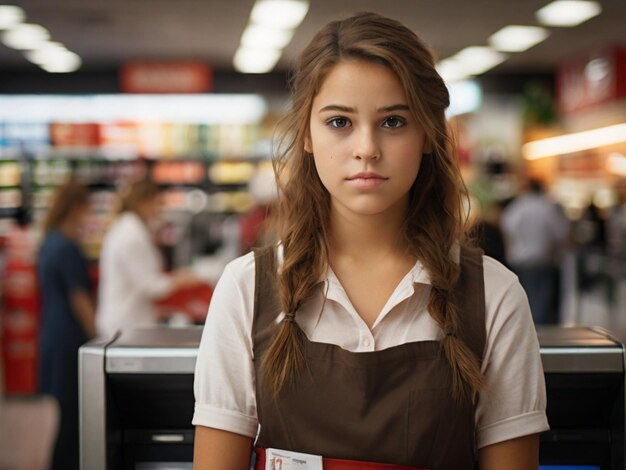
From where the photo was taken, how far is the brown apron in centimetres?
127

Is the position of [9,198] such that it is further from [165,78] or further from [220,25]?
[220,25]

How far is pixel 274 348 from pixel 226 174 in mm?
8280

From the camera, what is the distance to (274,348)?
1.29 meters

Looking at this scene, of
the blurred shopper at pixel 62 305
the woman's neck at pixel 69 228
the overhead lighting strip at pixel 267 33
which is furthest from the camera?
the overhead lighting strip at pixel 267 33

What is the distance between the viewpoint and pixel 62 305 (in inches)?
165

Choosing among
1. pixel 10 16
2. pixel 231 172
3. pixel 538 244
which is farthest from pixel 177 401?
pixel 231 172

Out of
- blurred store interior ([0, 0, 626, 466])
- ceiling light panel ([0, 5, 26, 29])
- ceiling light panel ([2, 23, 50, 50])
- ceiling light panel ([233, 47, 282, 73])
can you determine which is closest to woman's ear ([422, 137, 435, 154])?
blurred store interior ([0, 0, 626, 466])

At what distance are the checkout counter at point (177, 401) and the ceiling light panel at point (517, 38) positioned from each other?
7.27m

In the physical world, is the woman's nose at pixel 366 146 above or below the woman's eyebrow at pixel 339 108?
below

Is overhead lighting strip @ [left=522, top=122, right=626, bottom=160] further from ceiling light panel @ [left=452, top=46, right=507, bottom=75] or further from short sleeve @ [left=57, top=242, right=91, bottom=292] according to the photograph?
Result: short sleeve @ [left=57, top=242, right=91, bottom=292]

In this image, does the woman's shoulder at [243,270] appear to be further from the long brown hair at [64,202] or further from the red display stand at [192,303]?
the red display stand at [192,303]

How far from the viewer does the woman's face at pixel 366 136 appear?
127cm


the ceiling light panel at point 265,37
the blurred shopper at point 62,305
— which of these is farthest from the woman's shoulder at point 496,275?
the ceiling light panel at point 265,37

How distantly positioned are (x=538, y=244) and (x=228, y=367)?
6622 mm
